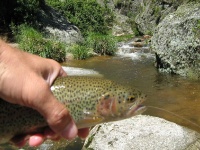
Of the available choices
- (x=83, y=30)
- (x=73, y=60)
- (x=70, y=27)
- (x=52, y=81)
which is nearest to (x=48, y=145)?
(x=52, y=81)

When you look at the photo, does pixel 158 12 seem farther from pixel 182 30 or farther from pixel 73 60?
pixel 182 30

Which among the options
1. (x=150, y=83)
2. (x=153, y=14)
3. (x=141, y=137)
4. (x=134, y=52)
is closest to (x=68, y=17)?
(x=153, y=14)

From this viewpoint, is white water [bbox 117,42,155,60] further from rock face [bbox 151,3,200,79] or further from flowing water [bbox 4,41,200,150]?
rock face [bbox 151,3,200,79]

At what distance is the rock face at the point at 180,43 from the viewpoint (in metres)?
14.3

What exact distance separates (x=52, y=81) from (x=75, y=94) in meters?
0.27

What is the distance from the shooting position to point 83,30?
31.7 m

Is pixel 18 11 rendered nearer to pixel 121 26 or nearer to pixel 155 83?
pixel 155 83

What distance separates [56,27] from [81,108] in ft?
77.3

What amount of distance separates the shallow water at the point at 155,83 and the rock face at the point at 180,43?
20.8 inches

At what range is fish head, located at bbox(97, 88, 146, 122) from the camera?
128 inches

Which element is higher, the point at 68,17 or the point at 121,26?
the point at 68,17

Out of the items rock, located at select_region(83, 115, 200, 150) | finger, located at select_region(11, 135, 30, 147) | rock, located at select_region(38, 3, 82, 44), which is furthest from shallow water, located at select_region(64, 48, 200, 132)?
finger, located at select_region(11, 135, 30, 147)

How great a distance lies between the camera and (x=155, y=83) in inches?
539

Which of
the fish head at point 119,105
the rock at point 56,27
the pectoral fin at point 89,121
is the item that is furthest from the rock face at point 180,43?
the pectoral fin at point 89,121
